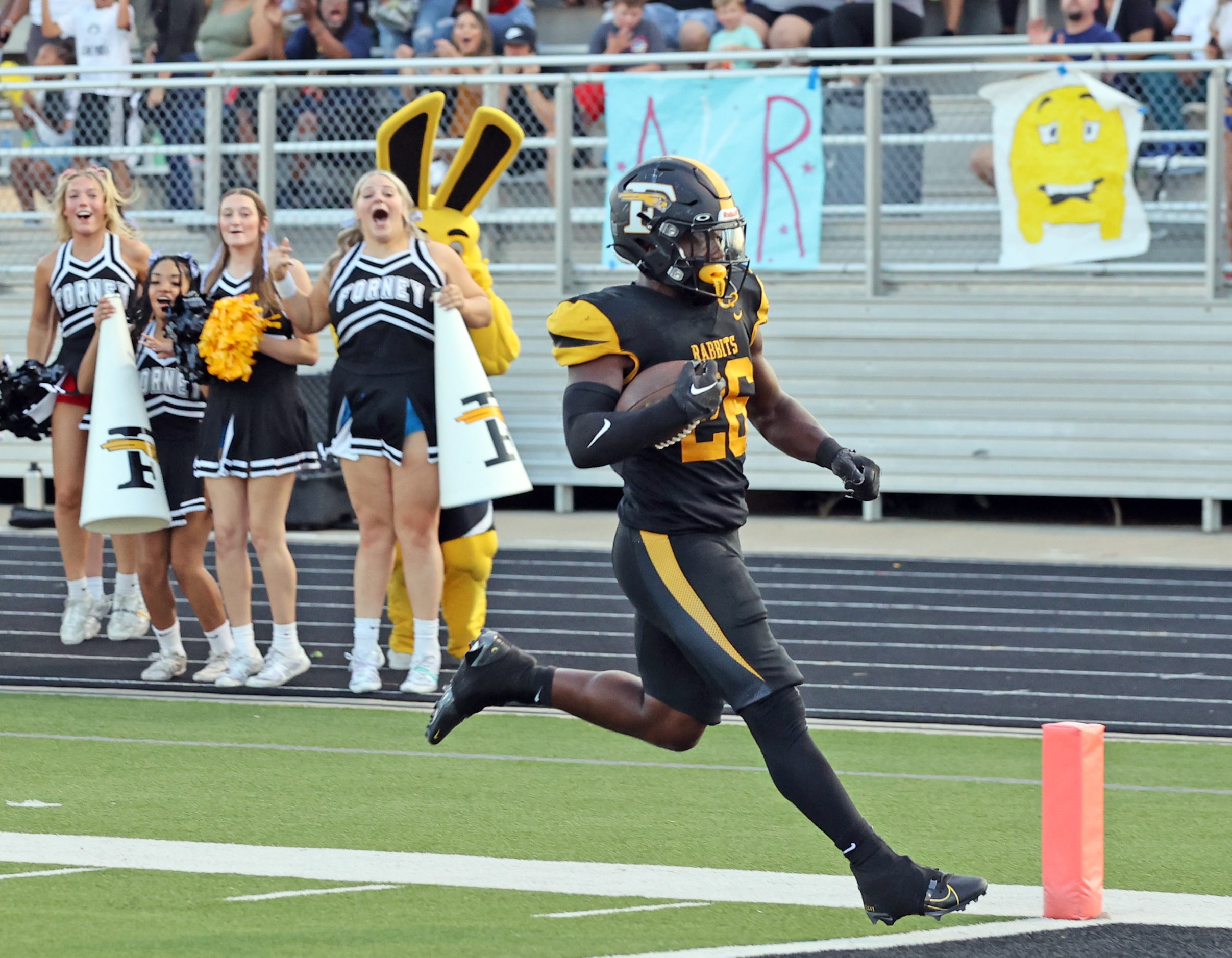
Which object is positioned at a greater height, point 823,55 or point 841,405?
point 823,55

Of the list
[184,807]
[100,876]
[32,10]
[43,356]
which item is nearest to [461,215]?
[43,356]

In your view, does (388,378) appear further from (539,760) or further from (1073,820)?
(1073,820)

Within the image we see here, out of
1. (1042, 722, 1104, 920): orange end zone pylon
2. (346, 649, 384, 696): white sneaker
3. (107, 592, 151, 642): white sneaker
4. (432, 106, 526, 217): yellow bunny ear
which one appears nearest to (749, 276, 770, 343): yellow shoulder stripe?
(1042, 722, 1104, 920): orange end zone pylon

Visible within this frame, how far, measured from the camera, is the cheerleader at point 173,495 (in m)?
7.51

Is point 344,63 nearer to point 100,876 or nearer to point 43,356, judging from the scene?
point 43,356

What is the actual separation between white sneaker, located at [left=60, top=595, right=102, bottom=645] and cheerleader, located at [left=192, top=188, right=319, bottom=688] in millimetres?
1199

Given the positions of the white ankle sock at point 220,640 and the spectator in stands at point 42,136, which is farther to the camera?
the spectator in stands at point 42,136

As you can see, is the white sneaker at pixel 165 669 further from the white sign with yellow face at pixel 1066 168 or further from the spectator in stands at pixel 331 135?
the white sign with yellow face at pixel 1066 168

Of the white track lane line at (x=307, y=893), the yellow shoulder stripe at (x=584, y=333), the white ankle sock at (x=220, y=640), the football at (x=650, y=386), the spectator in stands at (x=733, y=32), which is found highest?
the spectator in stands at (x=733, y=32)

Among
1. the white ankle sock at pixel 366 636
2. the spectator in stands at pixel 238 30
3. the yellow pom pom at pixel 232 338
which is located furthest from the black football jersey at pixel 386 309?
Result: the spectator in stands at pixel 238 30

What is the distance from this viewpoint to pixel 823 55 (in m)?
11.5

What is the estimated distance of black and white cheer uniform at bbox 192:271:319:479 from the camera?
7.23 meters

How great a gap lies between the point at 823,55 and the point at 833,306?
63.4 inches

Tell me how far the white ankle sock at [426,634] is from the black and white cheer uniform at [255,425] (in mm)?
816
